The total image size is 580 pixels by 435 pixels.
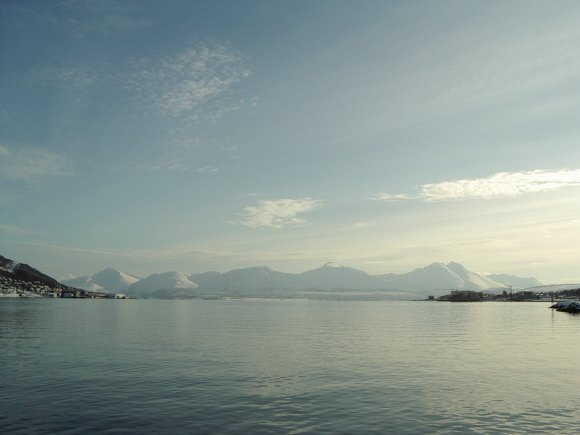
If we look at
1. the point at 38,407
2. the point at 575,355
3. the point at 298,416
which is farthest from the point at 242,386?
the point at 575,355

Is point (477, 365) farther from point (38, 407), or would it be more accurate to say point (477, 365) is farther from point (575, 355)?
point (38, 407)

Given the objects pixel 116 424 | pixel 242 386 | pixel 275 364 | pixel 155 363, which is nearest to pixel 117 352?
pixel 155 363

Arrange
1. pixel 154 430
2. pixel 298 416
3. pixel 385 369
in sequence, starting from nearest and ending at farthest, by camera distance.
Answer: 1. pixel 154 430
2. pixel 298 416
3. pixel 385 369

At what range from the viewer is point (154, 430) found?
82.6 feet

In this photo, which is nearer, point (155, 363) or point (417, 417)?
point (417, 417)

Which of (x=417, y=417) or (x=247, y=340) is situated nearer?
(x=417, y=417)

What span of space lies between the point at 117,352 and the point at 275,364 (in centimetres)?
2076

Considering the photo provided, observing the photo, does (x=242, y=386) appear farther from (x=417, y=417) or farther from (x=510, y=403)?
(x=510, y=403)

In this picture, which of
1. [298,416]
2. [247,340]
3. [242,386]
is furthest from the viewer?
[247,340]

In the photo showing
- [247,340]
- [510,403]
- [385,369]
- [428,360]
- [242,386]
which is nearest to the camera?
[510,403]

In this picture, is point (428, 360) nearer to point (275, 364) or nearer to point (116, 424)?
point (275, 364)

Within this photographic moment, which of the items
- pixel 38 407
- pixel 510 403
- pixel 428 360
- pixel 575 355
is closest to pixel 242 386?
pixel 38 407

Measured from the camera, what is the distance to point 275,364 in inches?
1850

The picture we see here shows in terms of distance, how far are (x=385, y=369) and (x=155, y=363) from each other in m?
23.6
